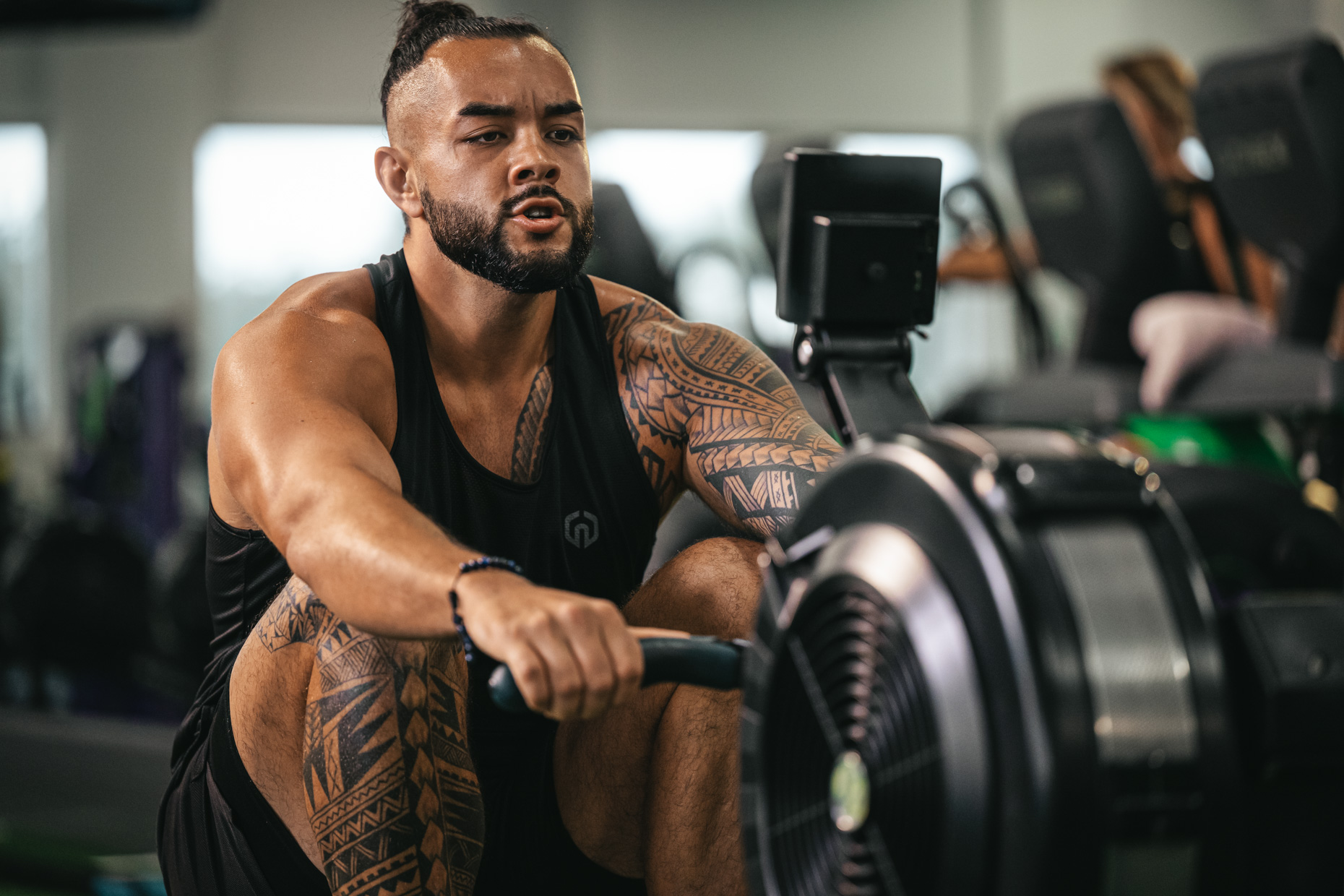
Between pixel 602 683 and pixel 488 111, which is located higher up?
pixel 488 111

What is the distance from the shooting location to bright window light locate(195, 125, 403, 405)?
682 centimetres

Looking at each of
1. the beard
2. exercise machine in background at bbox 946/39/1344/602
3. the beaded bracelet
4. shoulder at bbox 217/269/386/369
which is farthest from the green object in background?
the beaded bracelet

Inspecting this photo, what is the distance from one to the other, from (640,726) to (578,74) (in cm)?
650

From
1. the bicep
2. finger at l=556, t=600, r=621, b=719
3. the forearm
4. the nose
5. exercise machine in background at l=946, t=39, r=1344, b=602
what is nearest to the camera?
finger at l=556, t=600, r=621, b=719

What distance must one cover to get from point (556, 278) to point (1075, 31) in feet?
A: 22.4

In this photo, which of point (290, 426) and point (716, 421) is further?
point (716, 421)

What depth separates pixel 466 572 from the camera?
0.94 m

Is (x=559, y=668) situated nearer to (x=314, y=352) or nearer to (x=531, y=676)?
(x=531, y=676)

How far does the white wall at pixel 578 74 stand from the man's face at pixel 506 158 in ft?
17.9

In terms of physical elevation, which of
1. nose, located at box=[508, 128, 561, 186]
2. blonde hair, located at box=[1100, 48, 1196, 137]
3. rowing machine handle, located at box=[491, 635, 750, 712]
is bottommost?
rowing machine handle, located at box=[491, 635, 750, 712]

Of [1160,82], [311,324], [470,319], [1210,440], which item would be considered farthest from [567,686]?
[1160,82]

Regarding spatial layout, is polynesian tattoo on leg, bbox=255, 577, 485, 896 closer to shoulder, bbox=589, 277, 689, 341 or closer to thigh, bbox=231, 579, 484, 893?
thigh, bbox=231, 579, 484, 893

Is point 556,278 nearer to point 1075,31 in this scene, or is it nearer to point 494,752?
point 494,752

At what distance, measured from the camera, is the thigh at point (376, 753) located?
1.15 meters
